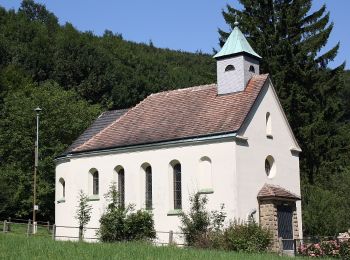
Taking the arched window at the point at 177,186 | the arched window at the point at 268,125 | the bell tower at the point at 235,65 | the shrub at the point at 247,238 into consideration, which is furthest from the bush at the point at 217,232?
the bell tower at the point at 235,65

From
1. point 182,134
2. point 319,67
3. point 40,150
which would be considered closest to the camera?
point 182,134

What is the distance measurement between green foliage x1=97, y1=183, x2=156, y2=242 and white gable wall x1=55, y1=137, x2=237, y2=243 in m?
0.93

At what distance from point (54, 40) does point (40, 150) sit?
2742 cm

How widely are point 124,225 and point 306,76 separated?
20.7 meters

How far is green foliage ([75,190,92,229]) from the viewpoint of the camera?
3466cm

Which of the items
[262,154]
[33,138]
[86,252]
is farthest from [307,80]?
[86,252]

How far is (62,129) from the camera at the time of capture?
54531 millimetres

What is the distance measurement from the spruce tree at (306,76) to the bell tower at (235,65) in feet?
32.0

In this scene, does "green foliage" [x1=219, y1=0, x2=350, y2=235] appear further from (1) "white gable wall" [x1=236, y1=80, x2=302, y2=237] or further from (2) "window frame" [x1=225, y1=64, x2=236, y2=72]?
(2) "window frame" [x1=225, y1=64, x2=236, y2=72]

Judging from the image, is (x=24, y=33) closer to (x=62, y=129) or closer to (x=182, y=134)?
(x=62, y=129)

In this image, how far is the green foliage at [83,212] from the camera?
3466 centimetres

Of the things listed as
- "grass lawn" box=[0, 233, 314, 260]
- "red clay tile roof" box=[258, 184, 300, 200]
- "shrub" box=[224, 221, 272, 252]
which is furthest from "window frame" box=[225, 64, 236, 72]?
"grass lawn" box=[0, 233, 314, 260]

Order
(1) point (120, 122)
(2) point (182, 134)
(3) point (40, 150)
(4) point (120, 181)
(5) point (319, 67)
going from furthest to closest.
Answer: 1. (3) point (40, 150)
2. (5) point (319, 67)
3. (1) point (120, 122)
4. (4) point (120, 181)
5. (2) point (182, 134)

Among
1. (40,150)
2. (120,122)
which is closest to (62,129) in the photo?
(40,150)
